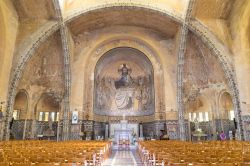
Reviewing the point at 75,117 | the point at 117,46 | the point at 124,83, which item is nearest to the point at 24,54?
the point at 75,117

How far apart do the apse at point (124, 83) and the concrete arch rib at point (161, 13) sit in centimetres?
621

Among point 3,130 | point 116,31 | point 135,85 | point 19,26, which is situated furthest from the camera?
point 135,85

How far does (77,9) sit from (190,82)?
13.3 metres

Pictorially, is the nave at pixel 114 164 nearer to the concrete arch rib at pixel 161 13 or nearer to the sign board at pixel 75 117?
the concrete arch rib at pixel 161 13

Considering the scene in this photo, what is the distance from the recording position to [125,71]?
26.2 metres

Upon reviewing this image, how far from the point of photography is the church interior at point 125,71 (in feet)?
54.5

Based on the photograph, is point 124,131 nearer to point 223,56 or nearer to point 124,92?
point 124,92

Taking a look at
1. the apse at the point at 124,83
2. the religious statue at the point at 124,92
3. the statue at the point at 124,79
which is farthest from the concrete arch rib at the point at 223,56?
the statue at the point at 124,79

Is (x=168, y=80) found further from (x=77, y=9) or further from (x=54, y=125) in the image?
(x=54, y=125)

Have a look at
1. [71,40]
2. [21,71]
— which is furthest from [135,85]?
[21,71]

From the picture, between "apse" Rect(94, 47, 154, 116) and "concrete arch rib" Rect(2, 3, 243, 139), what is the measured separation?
20.4ft

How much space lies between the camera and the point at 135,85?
2606 centimetres

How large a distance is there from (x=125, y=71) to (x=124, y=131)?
24.8 feet

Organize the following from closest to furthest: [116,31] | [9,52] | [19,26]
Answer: [9,52] → [19,26] → [116,31]
